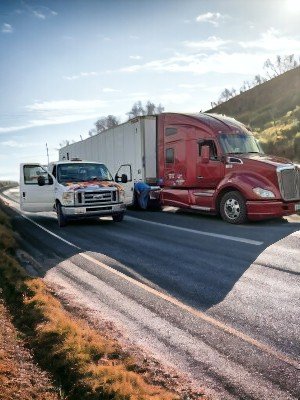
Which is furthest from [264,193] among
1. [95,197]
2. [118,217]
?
[95,197]

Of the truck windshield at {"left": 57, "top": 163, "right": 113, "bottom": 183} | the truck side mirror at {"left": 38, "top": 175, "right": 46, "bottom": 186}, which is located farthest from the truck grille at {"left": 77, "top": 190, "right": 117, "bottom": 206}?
the truck side mirror at {"left": 38, "top": 175, "right": 46, "bottom": 186}

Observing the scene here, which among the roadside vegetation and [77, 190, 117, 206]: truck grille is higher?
[77, 190, 117, 206]: truck grille

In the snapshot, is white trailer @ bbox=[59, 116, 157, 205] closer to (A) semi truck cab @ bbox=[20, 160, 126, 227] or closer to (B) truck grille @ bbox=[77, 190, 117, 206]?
(A) semi truck cab @ bbox=[20, 160, 126, 227]

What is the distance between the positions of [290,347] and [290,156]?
2355 cm

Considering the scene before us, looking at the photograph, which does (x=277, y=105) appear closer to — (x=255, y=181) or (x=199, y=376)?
(x=255, y=181)

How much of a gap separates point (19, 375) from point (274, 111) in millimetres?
46086

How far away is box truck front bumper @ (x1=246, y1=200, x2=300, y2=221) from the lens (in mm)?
12023

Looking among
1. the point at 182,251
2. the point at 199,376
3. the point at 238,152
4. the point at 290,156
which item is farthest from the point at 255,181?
the point at 290,156

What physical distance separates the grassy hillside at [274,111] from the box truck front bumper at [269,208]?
14.1 metres

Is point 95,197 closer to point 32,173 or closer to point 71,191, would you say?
point 71,191

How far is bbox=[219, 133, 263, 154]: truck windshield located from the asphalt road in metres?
2.75

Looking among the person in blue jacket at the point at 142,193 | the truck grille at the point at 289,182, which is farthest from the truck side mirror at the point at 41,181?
the truck grille at the point at 289,182

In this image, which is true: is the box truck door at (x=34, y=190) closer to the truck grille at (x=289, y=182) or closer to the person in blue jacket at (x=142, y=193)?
the person in blue jacket at (x=142, y=193)

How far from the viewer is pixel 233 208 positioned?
41.6 feet
